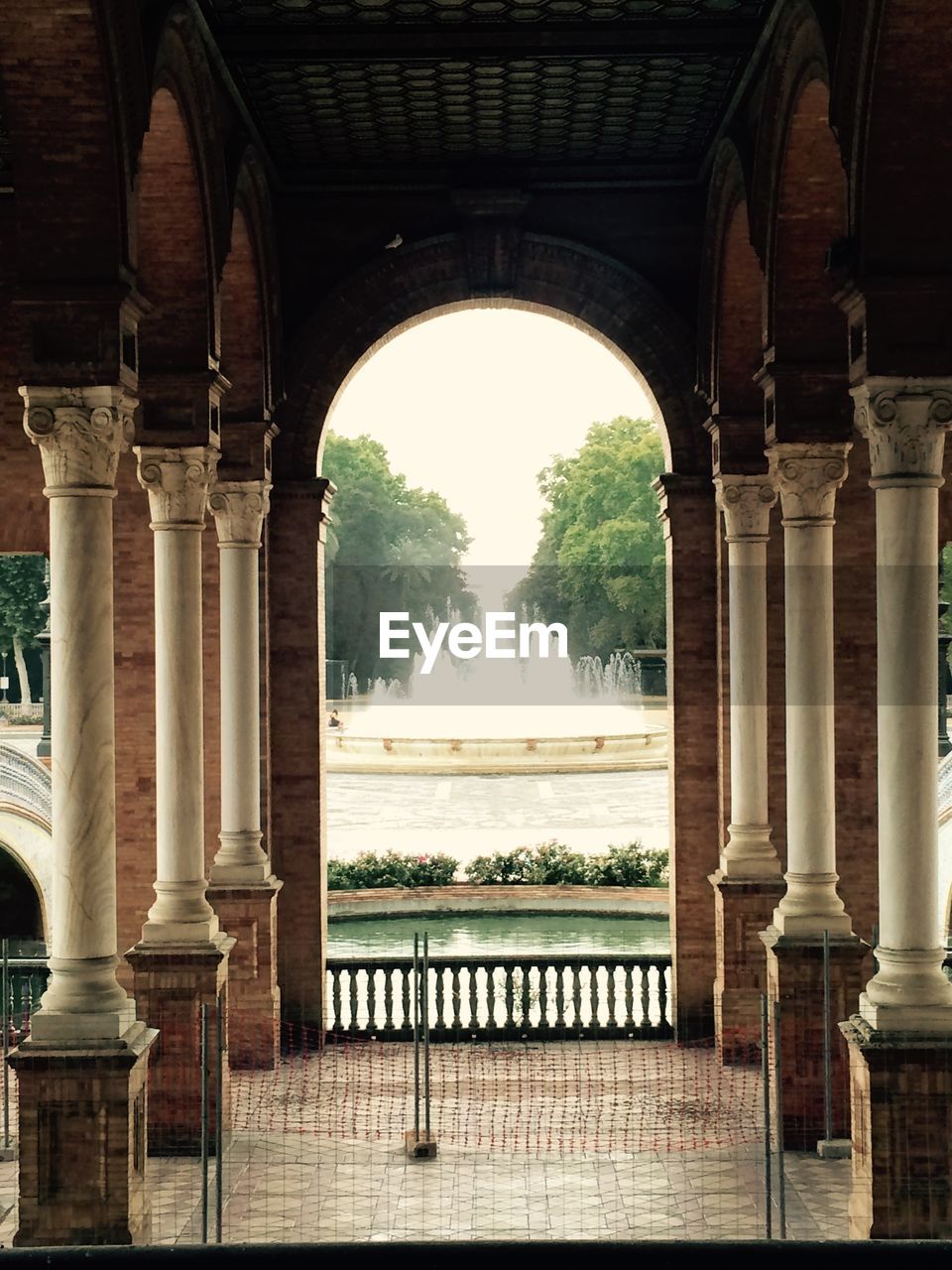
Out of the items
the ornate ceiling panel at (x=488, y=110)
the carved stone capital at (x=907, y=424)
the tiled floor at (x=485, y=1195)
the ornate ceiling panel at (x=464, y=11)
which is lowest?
the tiled floor at (x=485, y=1195)

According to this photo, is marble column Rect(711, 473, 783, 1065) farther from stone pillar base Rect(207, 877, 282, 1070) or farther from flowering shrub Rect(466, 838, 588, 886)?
flowering shrub Rect(466, 838, 588, 886)

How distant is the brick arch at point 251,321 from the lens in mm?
14562

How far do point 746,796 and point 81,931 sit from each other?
25.4 feet

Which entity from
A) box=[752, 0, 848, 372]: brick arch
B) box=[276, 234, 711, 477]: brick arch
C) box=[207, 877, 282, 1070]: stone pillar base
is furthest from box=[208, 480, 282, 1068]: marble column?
box=[752, 0, 848, 372]: brick arch

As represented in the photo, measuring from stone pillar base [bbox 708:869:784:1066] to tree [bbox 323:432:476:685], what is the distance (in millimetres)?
41124

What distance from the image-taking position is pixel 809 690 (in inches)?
492

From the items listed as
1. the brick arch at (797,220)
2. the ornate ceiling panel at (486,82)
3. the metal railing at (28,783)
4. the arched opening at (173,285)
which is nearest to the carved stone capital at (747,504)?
the brick arch at (797,220)

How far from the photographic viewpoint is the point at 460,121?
14039mm

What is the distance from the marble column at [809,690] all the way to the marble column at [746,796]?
82.4 inches

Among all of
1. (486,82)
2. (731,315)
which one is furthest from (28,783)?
(486,82)

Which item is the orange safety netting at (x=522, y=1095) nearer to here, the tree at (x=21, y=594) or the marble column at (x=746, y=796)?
the marble column at (x=746, y=796)

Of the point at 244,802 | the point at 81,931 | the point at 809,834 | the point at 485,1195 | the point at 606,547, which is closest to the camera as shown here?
the point at 81,931

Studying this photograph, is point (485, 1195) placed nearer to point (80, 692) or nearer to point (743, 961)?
point (80, 692)

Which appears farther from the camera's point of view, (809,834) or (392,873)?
(392,873)
